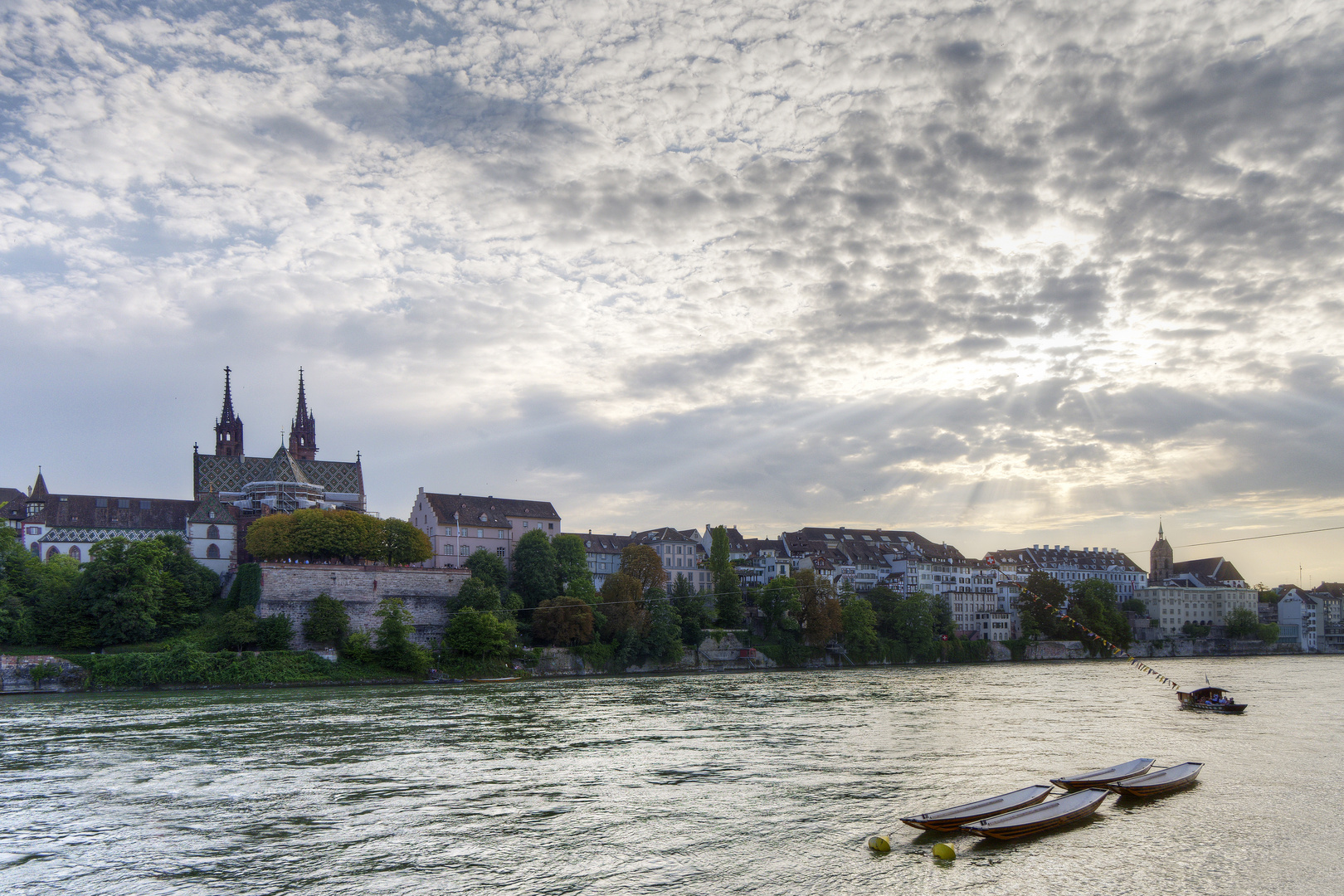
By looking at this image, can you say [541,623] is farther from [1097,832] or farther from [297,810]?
[1097,832]

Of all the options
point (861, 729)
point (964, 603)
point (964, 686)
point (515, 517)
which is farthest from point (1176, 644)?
point (861, 729)

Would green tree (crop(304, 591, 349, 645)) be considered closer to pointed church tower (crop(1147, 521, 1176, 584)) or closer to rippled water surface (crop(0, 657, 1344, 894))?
rippled water surface (crop(0, 657, 1344, 894))

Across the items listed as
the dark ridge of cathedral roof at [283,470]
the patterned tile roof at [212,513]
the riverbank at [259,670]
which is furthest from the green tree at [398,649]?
the dark ridge of cathedral roof at [283,470]

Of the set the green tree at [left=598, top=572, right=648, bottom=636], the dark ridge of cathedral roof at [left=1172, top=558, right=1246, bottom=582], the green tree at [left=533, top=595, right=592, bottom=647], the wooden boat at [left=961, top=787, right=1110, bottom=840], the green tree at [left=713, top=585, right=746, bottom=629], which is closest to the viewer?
the wooden boat at [left=961, top=787, right=1110, bottom=840]

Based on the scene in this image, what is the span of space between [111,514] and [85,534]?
9.07ft

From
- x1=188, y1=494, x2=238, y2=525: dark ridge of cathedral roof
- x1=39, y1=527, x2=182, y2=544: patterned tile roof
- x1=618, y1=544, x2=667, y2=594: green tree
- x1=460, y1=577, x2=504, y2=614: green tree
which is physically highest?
x1=188, y1=494, x2=238, y2=525: dark ridge of cathedral roof

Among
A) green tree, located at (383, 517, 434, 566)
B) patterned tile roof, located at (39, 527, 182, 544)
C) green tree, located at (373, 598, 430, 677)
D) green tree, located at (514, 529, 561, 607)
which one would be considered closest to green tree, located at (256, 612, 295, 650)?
green tree, located at (373, 598, 430, 677)

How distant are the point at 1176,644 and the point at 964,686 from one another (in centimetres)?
7054

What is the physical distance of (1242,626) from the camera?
12019 centimetres

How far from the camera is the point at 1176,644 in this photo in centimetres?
11431

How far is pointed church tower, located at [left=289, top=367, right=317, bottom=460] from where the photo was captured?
111 meters

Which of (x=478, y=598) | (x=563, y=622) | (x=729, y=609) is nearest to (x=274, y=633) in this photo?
(x=478, y=598)

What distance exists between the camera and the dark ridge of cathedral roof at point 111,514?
82.8 meters

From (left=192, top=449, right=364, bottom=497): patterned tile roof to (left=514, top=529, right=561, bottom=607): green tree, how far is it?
2291 cm
